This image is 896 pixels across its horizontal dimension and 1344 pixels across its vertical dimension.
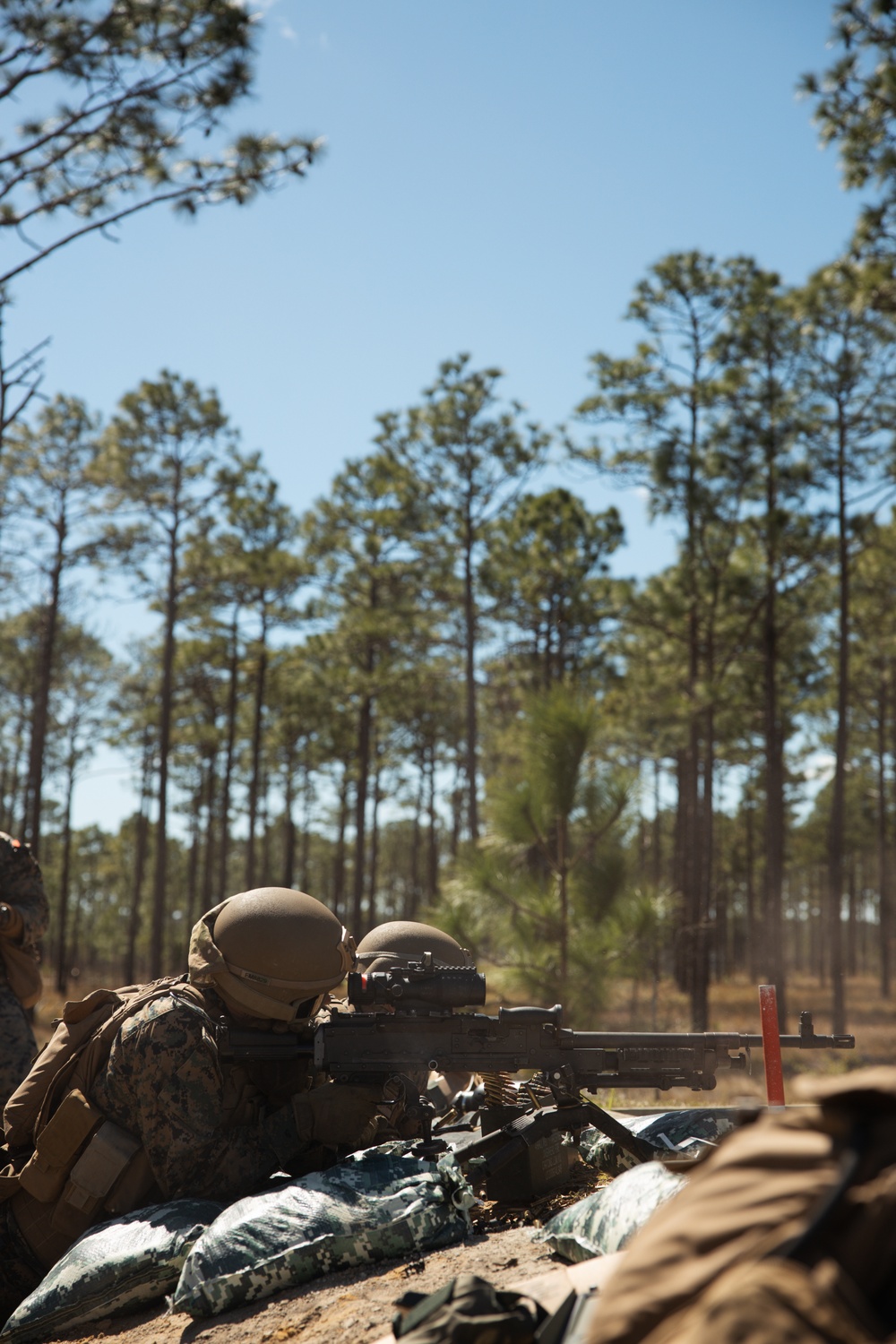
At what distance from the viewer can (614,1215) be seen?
9.73 feet

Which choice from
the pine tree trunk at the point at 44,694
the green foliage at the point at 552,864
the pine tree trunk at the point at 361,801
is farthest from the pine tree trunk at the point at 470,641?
the green foliage at the point at 552,864

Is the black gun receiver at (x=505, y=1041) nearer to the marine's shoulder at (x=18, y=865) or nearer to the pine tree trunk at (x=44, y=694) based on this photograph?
the marine's shoulder at (x=18, y=865)

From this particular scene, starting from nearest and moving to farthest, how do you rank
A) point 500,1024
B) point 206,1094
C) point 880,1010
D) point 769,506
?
point 206,1094, point 500,1024, point 769,506, point 880,1010

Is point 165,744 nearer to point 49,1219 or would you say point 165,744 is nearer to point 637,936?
point 637,936

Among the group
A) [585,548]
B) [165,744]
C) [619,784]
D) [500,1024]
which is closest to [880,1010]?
[585,548]

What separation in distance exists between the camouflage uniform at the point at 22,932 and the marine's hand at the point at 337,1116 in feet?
7.62

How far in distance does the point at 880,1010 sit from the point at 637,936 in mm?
20621

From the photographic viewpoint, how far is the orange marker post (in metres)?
3.70

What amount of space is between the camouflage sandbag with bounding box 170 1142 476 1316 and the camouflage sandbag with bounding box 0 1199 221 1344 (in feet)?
0.56

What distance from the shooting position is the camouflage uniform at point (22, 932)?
5547 mm

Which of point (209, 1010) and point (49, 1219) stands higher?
point (209, 1010)

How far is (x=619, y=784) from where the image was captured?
370 inches

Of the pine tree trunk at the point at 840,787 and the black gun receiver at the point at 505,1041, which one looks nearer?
the black gun receiver at the point at 505,1041

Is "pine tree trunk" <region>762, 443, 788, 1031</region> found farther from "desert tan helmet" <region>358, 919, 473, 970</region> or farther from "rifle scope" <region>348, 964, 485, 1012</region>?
"rifle scope" <region>348, 964, 485, 1012</region>
